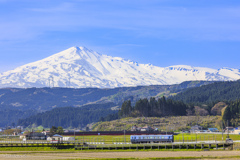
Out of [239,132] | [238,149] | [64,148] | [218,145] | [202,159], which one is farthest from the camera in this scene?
[239,132]

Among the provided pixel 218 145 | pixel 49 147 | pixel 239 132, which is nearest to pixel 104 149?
pixel 49 147

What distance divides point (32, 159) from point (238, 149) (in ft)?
152

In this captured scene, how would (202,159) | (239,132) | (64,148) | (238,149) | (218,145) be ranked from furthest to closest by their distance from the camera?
(239,132)
(64,148)
(218,145)
(238,149)
(202,159)

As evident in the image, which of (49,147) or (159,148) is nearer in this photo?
(159,148)

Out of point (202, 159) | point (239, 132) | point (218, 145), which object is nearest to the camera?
point (202, 159)

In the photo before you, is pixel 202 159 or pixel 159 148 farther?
pixel 159 148

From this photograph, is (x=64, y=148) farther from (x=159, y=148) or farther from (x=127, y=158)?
(x=127, y=158)

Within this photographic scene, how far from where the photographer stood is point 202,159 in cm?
8925

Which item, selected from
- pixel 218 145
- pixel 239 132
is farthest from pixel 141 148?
pixel 239 132

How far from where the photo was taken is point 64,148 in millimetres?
132250

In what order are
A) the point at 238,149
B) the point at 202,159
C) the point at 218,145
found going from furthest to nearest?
the point at 218,145 < the point at 238,149 < the point at 202,159

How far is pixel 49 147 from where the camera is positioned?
13675 centimetres

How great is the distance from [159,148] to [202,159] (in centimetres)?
3397

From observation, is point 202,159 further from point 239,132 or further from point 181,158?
point 239,132
